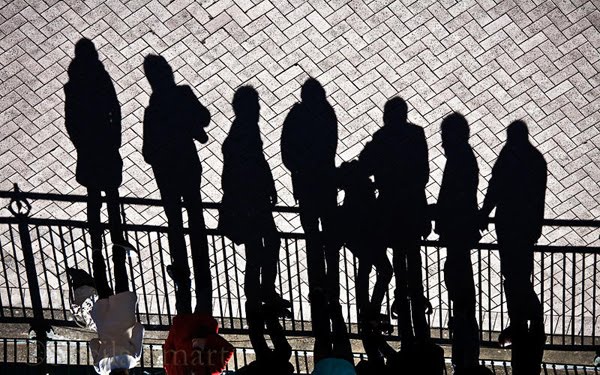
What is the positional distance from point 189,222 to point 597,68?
17.9 feet

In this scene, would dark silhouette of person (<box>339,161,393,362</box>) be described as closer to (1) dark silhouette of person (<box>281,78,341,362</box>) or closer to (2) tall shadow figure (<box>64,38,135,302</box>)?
(1) dark silhouette of person (<box>281,78,341,362</box>)

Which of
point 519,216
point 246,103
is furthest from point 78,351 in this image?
point 519,216

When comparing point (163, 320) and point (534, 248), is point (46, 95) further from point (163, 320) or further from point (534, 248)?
point (534, 248)

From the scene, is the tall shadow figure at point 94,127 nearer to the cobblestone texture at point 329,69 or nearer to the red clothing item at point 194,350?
the cobblestone texture at point 329,69

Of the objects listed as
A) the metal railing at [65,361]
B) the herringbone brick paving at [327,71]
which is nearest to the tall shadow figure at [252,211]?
the herringbone brick paving at [327,71]

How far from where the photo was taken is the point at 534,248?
1042 cm

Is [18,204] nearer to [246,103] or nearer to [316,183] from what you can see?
[246,103]

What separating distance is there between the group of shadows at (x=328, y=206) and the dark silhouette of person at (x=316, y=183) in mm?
14

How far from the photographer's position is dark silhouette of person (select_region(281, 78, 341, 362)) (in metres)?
10.5

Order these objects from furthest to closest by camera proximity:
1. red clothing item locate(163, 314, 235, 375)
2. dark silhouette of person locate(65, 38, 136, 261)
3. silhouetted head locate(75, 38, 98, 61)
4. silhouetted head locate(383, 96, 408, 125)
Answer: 1. silhouetted head locate(75, 38, 98, 61)
2. silhouetted head locate(383, 96, 408, 125)
3. dark silhouette of person locate(65, 38, 136, 261)
4. red clothing item locate(163, 314, 235, 375)

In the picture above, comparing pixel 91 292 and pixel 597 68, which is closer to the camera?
pixel 91 292

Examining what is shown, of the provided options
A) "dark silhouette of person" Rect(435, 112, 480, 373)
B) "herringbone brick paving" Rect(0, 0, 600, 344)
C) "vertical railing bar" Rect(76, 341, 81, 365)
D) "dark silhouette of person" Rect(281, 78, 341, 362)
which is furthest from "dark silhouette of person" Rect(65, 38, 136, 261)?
"dark silhouette of person" Rect(435, 112, 480, 373)

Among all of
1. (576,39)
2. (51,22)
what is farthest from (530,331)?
(51,22)

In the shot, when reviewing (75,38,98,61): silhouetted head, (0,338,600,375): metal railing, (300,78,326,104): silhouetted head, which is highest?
(75,38,98,61): silhouetted head
